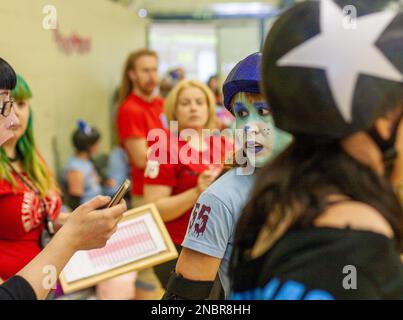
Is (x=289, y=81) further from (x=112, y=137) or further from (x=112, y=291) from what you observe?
(x=112, y=137)

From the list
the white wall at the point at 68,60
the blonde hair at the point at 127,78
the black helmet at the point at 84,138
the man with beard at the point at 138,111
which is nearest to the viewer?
the white wall at the point at 68,60

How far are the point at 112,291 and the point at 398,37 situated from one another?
1.00 m

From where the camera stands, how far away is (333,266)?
1.81ft

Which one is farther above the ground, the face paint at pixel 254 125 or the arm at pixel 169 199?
the face paint at pixel 254 125

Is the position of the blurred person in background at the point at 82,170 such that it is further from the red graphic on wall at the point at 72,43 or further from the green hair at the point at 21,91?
the green hair at the point at 21,91

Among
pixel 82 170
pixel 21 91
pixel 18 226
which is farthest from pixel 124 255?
pixel 82 170

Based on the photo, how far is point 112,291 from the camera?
134cm

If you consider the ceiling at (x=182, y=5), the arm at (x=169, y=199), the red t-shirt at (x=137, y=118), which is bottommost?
the arm at (x=169, y=199)

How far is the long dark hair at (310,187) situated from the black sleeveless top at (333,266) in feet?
0.07

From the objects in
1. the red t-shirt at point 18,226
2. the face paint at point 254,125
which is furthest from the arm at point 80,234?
the red t-shirt at point 18,226

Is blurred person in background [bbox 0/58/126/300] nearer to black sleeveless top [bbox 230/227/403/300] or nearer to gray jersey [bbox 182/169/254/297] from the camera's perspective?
gray jersey [bbox 182/169/254/297]

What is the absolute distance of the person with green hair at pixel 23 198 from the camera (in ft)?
4.31

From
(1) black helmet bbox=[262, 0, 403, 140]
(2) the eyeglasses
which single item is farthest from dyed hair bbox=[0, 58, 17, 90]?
(1) black helmet bbox=[262, 0, 403, 140]

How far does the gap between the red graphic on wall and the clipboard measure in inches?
65.2
